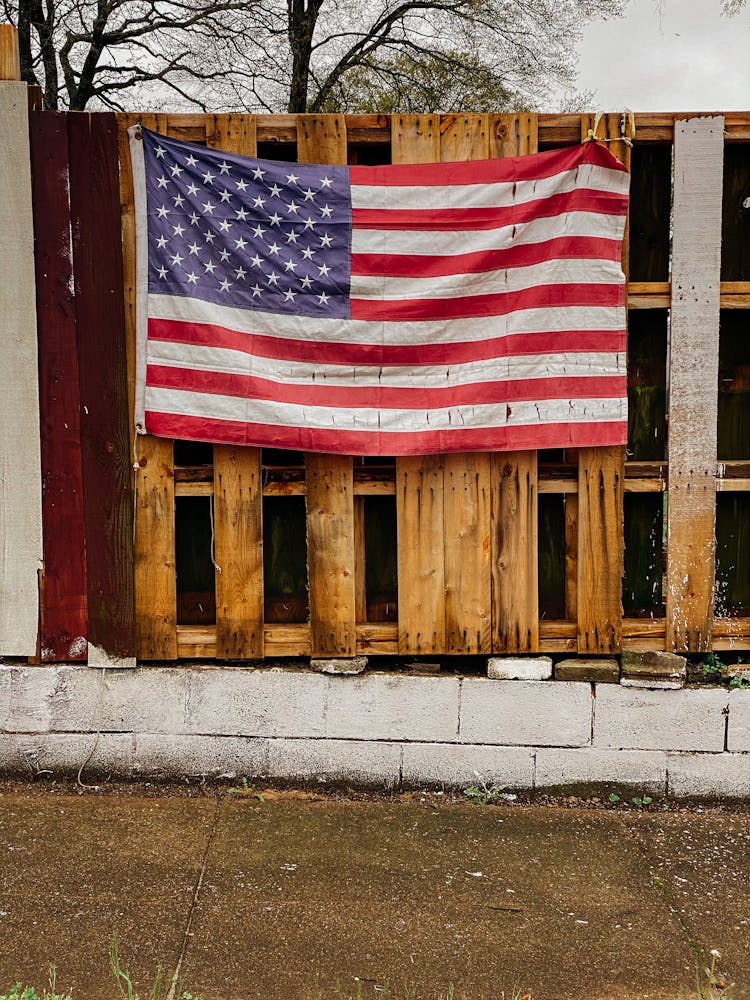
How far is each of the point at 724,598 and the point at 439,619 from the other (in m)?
1.45

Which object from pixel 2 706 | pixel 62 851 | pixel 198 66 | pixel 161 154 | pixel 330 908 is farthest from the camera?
pixel 198 66

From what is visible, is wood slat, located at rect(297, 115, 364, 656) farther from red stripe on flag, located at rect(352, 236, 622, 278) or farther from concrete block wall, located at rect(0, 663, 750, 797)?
red stripe on flag, located at rect(352, 236, 622, 278)

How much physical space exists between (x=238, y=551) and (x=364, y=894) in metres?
1.66

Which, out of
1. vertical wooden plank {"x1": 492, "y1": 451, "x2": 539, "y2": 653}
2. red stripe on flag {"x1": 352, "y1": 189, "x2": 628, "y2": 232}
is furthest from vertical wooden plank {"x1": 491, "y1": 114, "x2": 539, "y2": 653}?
red stripe on flag {"x1": 352, "y1": 189, "x2": 628, "y2": 232}

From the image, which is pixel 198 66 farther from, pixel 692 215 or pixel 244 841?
pixel 244 841

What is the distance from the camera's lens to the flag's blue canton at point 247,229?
3.99 metres

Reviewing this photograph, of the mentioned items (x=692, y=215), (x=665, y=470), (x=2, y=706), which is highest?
(x=692, y=215)

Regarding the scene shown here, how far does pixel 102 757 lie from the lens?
4.31 m

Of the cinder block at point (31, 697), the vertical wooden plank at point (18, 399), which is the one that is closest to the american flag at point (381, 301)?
the vertical wooden plank at point (18, 399)

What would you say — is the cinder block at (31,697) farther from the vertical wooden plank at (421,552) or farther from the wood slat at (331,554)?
the vertical wooden plank at (421,552)

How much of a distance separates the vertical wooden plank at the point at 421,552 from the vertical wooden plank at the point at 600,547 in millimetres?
677

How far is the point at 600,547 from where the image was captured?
4.19 m

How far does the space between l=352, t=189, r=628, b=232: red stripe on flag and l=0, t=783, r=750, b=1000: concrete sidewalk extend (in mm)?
2719

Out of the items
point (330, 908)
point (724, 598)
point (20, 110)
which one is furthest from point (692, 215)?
point (330, 908)
